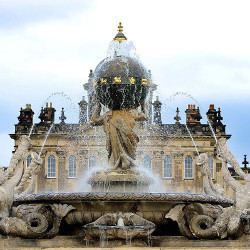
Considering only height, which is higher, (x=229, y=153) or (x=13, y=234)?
(x=229, y=153)

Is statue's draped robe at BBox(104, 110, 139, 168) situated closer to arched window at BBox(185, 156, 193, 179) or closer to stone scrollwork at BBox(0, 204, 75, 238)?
stone scrollwork at BBox(0, 204, 75, 238)

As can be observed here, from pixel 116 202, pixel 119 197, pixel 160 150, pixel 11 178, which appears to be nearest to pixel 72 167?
pixel 160 150

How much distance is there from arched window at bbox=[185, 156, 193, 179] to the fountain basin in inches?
3010

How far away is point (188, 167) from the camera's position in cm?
9788

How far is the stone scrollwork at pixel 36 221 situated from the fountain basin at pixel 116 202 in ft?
0.45

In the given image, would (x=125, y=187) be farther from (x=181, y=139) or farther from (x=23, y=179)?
(x=181, y=139)

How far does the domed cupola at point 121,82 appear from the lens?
2269 centimetres

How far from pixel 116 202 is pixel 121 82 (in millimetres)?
3476

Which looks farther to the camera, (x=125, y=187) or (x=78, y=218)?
(x=125, y=187)

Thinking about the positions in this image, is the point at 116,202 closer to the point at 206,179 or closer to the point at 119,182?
the point at 119,182

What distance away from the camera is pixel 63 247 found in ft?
63.3

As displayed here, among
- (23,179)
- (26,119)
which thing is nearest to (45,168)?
(26,119)

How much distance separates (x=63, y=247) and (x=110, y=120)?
3960 millimetres

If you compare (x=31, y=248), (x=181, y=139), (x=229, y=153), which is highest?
(x=181, y=139)
